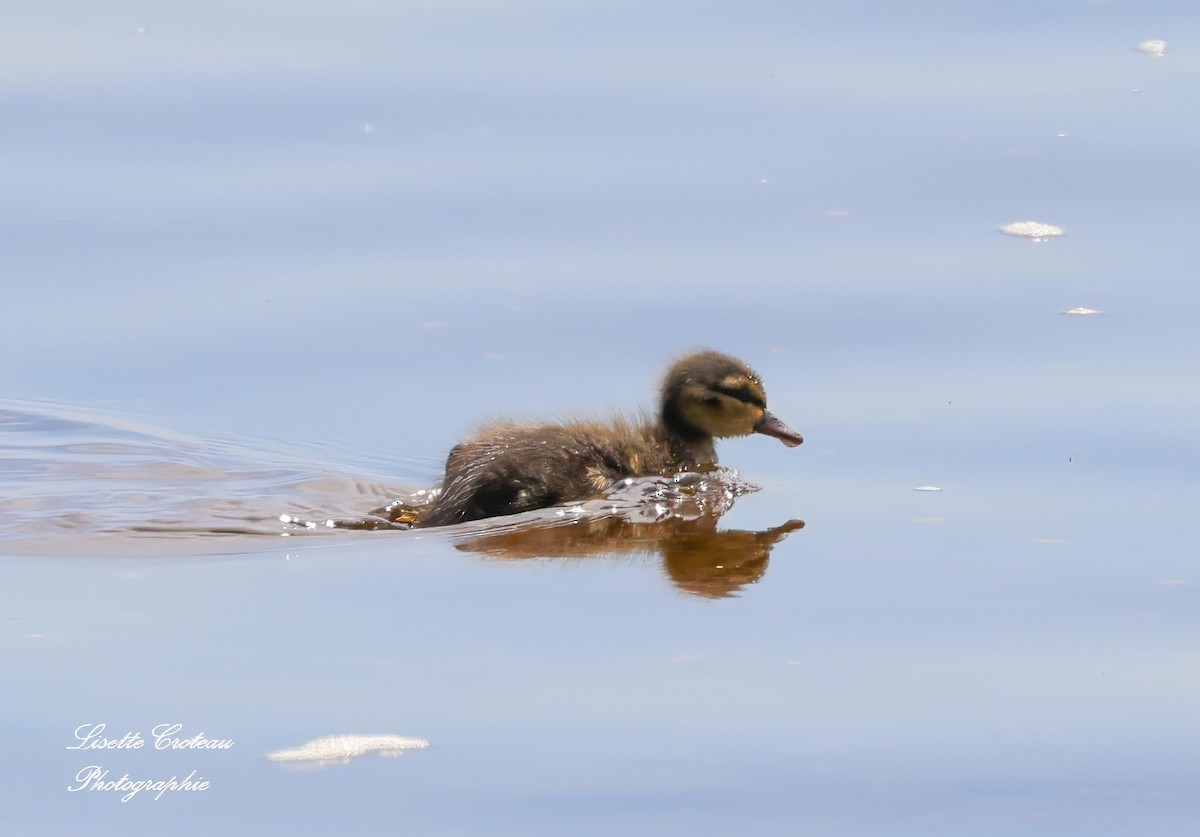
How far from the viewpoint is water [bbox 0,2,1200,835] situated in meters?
4.72

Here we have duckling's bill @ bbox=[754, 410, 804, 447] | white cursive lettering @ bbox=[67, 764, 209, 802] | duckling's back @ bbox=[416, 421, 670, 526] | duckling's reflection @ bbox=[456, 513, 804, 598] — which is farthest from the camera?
duckling's bill @ bbox=[754, 410, 804, 447]

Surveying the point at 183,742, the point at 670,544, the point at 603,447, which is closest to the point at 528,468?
the point at 603,447

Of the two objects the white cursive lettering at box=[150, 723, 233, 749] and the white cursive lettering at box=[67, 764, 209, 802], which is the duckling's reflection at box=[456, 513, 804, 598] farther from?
the white cursive lettering at box=[67, 764, 209, 802]

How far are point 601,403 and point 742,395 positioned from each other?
0.59 meters

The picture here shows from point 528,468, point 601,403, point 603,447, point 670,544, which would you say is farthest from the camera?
point 601,403

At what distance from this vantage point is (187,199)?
9.39 m

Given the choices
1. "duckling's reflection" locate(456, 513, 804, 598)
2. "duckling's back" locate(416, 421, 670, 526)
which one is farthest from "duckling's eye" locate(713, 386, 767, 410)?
"duckling's reflection" locate(456, 513, 804, 598)

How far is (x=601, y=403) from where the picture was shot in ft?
25.7

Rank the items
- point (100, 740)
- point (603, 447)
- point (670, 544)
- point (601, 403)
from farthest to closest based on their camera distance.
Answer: point (601, 403)
point (603, 447)
point (670, 544)
point (100, 740)

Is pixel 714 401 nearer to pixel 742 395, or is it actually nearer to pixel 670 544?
pixel 742 395

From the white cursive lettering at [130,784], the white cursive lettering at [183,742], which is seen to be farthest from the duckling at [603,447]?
the white cursive lettering at [130,784]

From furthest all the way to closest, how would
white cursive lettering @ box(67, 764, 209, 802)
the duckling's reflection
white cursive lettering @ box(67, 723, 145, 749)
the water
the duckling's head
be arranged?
the duckling's head, the duckling's reflection, the water, white cursive lettering @ box(67, 723, 145, 749), white cursive lettering @ box(67, 764, 209, 802)

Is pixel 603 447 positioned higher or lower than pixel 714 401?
lower

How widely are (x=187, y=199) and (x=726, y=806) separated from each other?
18.5ft
